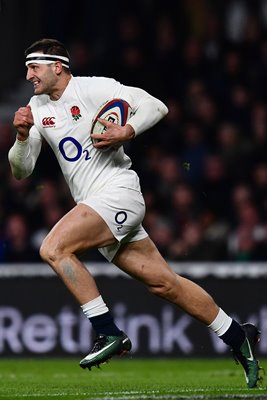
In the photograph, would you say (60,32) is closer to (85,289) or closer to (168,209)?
(168,209)

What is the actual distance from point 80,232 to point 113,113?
0.96 m

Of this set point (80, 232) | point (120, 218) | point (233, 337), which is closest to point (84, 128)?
point (120, 218)

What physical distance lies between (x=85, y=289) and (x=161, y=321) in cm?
557

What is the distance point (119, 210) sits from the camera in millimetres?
9242

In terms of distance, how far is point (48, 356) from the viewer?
14398mm

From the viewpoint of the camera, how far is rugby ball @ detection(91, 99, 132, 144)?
367 inches

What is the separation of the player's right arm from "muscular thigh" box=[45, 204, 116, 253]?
1.92ft

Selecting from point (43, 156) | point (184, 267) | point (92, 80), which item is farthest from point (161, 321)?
point (92, 80)

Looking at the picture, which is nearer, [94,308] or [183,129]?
[94,308]

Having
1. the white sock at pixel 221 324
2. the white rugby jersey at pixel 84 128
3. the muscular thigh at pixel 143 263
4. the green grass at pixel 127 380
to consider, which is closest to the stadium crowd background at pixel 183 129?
the green grass at pixel 127 380

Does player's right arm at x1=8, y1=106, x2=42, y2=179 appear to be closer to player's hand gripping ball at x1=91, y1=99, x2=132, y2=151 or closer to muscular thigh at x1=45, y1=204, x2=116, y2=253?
player's hand gripping ball at x1=91, y1=99, x2=132, y2=151

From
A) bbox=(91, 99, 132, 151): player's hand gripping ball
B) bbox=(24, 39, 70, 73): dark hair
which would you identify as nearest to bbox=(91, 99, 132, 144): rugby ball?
bbox=(91, 99, 132, 151): player's hand gripping ball

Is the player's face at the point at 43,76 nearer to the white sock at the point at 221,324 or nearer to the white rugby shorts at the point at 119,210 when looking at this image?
the white rugby shorts at the point at 119,210

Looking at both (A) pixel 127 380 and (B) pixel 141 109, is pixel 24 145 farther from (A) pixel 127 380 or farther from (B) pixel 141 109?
(A) pixel 127 380
